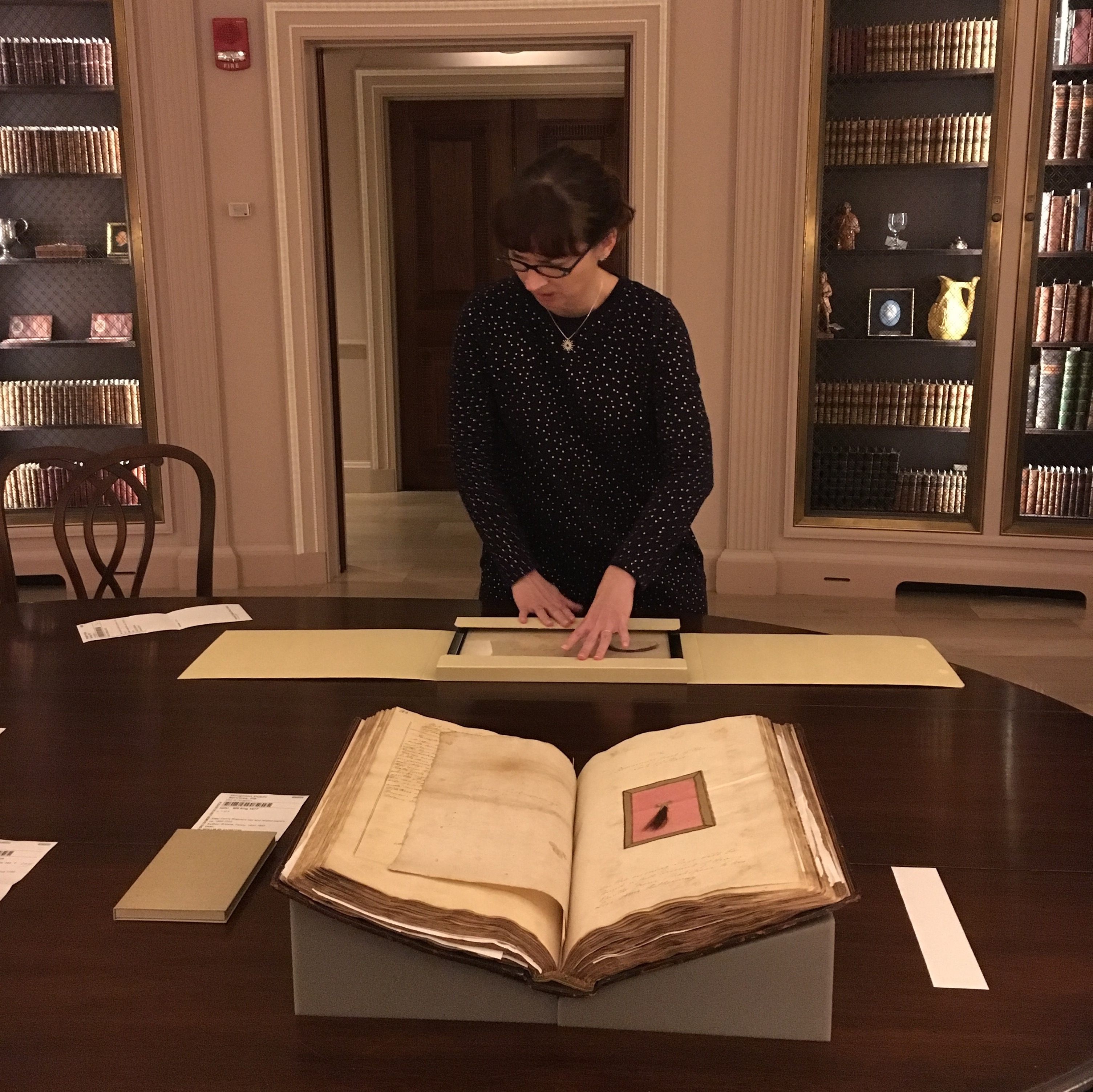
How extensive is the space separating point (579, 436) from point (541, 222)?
15.3 inches

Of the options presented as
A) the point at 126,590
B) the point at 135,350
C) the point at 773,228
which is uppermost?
the point at 773,228

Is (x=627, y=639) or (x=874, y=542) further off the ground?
(x=627, y=639)

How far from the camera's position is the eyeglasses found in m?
1.64

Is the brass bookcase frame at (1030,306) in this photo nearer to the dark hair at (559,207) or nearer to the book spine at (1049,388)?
the book spine at (1049,388)

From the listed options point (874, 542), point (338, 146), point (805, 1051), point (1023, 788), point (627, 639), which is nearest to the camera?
point (805, 1051)

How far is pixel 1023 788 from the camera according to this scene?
3.66 feet

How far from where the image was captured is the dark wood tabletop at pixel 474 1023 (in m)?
0.71

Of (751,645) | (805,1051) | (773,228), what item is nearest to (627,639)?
(751,645)

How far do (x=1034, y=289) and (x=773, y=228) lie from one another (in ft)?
3.15

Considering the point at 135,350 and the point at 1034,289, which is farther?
the point at 135,350

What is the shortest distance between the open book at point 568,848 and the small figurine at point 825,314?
3.63 m

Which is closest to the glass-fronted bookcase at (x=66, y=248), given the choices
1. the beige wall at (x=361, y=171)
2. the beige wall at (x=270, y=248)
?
the beige wall at (x=270, y=248)

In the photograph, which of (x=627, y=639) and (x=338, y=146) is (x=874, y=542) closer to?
(x=627, y=639)

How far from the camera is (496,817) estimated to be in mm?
889
